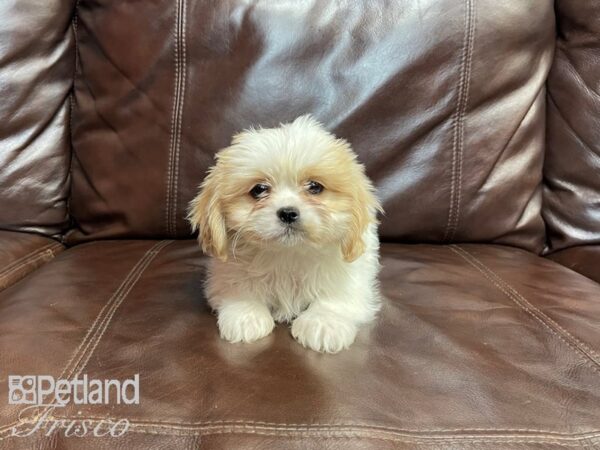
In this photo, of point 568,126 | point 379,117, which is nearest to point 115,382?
point 379,117

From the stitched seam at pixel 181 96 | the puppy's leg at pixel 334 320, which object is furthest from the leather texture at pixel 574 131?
the stitched seam at pixel 181 96

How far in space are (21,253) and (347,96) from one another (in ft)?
3.25

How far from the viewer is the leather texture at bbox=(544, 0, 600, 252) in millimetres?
1592

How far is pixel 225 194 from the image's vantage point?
1.16 m

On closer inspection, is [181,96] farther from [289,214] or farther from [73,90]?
[289,214]

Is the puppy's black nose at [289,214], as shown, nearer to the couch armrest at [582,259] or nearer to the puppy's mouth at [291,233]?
the puppy's mouth at [291,233]

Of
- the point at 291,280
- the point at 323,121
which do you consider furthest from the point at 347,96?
the point at 291,280

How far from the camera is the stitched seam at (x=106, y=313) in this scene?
3.22 ft

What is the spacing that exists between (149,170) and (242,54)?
0.43 m

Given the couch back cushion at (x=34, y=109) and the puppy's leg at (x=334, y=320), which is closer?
the puppy's leg at (x=334, y=320)

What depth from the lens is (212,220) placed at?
116 cm

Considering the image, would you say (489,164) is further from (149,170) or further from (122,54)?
(122,54)

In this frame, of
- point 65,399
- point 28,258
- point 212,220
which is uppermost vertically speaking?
point 212,220

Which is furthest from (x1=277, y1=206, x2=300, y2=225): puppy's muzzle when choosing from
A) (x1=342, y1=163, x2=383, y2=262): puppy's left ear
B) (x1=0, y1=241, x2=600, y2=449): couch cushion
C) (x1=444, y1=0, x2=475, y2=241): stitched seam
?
(x1=444, y1=0, x2=475, y2=241): stitched seam
